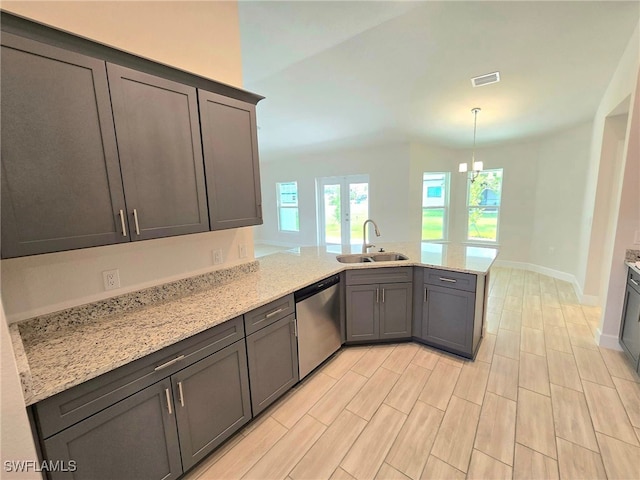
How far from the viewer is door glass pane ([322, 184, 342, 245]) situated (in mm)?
6836

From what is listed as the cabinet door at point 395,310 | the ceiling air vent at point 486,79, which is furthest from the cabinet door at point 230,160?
the ceiling air vent at point 486,79

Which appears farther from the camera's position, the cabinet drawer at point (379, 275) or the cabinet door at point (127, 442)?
the cabinet drawer at point (379, 275)

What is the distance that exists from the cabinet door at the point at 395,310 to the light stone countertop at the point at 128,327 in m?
0.40

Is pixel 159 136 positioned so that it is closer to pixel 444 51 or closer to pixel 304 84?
pixel 304 84

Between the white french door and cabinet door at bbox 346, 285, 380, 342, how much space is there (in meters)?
3.64

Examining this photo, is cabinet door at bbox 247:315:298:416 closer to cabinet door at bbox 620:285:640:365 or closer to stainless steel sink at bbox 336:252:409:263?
stainless steel sink at bbox 336:252:409:263

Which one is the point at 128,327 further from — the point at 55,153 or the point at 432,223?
the point at 432,223

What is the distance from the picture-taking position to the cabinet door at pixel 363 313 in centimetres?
257

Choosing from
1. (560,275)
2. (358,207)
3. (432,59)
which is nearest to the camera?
(432,59)

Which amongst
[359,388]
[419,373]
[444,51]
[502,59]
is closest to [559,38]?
[502,59]

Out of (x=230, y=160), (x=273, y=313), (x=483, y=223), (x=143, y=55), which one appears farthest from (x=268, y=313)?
(x=483, y=223)

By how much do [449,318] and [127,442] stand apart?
2.44 meters

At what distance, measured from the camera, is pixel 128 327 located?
4.62 feet

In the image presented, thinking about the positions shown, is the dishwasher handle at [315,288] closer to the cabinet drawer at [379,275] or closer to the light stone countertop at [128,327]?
the light stone countertop at [128,327]
